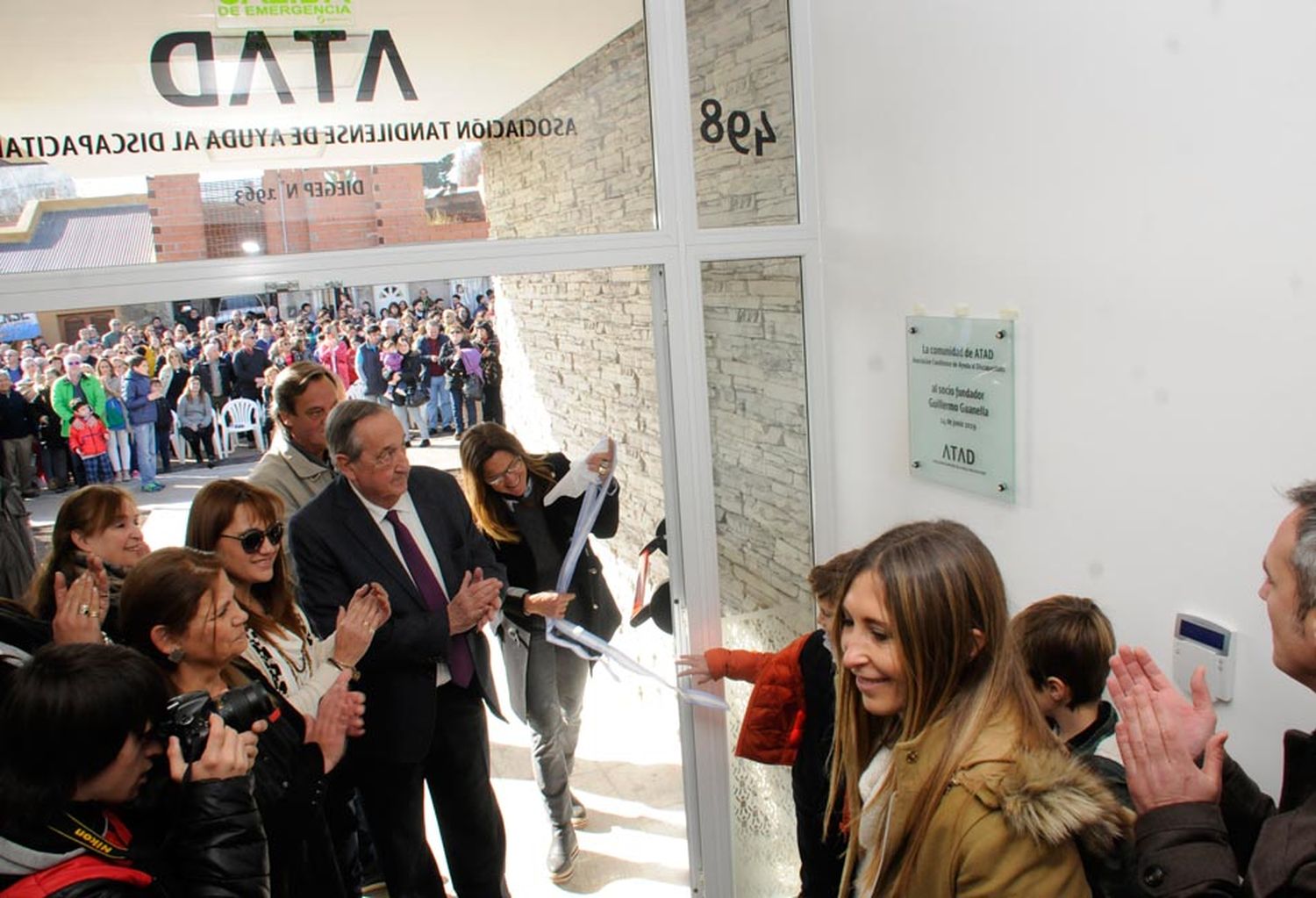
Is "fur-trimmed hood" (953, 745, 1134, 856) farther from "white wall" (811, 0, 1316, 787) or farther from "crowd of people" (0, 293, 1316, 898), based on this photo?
"white wall" (811, 0, 1316, 787)

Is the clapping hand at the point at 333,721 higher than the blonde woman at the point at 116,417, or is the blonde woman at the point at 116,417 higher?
the blonde woman at the point at 116,417

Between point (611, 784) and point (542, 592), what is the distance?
1066mm

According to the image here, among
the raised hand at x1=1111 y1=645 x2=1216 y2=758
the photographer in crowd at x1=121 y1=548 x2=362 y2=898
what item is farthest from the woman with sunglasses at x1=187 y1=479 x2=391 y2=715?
the raised hand at x1=1111 y1=645 x2=1216 y2=758

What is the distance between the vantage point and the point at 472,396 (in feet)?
12.2

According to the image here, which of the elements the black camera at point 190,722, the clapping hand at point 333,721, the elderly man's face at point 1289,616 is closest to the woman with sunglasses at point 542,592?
the clapping hand at point 333,721

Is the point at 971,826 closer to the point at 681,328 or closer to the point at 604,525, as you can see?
the point at 681,328

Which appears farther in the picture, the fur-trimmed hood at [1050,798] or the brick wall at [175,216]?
the brick wall at [175,216]

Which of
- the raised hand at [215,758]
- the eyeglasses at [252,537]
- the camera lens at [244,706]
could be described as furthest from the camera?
the eyeglasses at [252,537]

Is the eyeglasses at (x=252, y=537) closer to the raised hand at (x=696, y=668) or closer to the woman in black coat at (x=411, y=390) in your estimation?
the woman in black coat at (x=411, y=390)

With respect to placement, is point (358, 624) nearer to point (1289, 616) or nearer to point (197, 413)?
point (197, 413)

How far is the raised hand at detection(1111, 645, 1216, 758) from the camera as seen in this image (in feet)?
4.84

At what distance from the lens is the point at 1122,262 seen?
198 centimetres

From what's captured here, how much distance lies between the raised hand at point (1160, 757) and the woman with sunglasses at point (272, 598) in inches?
72.3

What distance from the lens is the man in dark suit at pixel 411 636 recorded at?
9.11 feet
